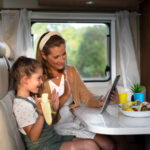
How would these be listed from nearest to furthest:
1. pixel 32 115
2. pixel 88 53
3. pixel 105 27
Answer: pixel 32 115 < pixel 105 27 < pixel 88 53

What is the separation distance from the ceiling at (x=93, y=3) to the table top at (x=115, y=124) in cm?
170

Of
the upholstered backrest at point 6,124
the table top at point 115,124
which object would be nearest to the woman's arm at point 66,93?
the table top at point 115,124

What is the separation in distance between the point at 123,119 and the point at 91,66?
1927cm

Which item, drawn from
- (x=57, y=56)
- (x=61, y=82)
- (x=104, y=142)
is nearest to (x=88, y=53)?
(x=61, y=82)

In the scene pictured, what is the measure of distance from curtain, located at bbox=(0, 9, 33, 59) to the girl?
1.40 m

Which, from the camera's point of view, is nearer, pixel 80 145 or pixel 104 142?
pixel 80 145

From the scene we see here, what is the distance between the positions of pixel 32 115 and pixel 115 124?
513 millimetres

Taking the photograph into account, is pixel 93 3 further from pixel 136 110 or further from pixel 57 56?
pixel 136 110

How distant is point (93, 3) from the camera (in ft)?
9.95

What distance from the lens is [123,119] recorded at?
1542 mm

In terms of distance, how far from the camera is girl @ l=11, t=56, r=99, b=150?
4.88ft

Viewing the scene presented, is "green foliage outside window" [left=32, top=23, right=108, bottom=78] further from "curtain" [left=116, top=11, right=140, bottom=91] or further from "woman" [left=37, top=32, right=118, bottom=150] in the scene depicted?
"woman" [left=37, top=32, right=118, bottom=150]

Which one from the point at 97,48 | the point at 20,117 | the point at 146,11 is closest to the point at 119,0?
the point at 146,11

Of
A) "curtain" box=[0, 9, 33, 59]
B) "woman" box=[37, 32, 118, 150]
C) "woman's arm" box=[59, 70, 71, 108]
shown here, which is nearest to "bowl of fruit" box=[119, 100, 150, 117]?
"woman" box=[37, 32, 118, 150]
